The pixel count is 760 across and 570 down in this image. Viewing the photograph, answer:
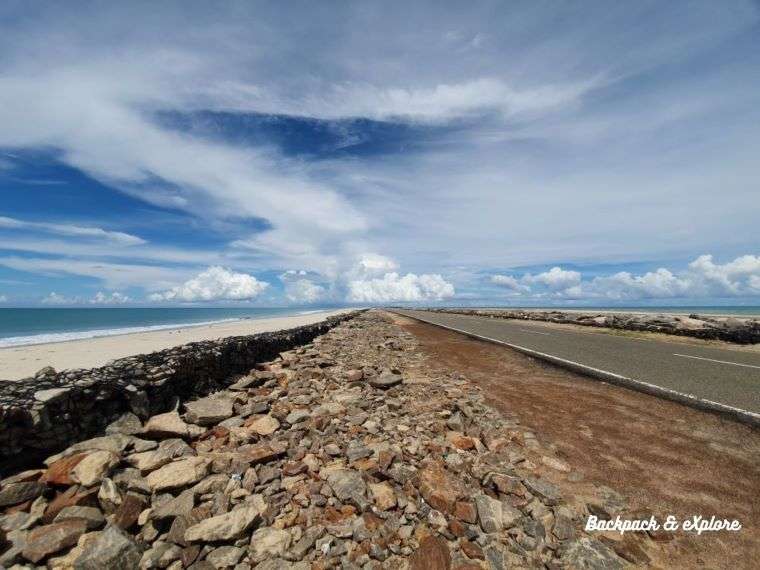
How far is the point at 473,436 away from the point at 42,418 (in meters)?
6.33

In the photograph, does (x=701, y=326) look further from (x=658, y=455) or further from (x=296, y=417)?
(x=296, y=417)

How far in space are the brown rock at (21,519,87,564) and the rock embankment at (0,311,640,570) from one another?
0.04 feet

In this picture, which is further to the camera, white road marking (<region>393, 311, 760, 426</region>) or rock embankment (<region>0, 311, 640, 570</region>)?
white road marking (<region>393, 311, 760, 426</region>)

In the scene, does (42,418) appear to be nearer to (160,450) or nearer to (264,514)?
(160,450)

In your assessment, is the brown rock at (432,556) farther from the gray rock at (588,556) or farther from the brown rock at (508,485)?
the brown rock at (508,485)

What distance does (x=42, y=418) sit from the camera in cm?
478

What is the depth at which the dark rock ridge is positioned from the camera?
458 centimetres

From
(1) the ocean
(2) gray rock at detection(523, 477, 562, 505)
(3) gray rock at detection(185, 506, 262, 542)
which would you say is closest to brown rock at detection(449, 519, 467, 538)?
(2) gray rock at detection(523, 477, 562, 505)

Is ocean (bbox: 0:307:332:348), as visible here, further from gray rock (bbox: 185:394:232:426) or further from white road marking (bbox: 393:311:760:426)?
white road marking (bbox: 393:311:760:426)

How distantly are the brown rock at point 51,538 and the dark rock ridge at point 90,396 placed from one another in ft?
5.21

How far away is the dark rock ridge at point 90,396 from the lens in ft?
15.0

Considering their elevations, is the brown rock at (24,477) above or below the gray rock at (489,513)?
above

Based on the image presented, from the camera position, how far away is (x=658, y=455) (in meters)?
5.19

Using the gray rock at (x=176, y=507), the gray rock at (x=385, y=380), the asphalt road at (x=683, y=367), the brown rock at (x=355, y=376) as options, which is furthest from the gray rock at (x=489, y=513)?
the asphalt road at (x=683, y=367)
